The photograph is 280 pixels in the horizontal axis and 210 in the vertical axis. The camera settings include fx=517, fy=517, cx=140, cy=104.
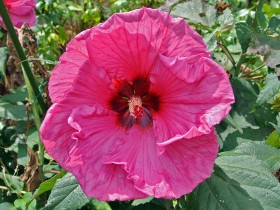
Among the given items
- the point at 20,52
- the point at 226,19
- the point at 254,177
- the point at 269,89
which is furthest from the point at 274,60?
the point at 20,52

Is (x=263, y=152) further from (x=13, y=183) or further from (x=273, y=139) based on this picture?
(x=13, y=183)

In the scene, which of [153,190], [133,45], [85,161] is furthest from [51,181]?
[133,45]

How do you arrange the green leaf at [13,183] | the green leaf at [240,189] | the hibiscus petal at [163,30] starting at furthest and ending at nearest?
the green leaf at [13,183] → the green leaf at [240,189] → the hibiscus petal at [163,30]

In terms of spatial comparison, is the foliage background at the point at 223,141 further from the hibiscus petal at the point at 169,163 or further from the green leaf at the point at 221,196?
the hibiscus petal at the point at 169,163

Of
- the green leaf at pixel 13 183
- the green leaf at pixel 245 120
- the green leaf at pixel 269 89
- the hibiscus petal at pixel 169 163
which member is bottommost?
the green leaf at pixel 13 183

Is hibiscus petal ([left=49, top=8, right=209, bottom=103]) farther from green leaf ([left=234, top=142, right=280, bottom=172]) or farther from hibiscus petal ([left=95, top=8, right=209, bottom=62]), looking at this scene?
green leaf ([left=234, top=142, right=280, bottom=172])

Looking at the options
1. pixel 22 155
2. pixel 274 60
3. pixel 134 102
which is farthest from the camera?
pixel 22 155

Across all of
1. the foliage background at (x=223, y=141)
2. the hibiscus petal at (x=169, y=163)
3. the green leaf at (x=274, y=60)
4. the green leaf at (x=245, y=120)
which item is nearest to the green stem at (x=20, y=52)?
the foliage background at (x=223, y=141)
